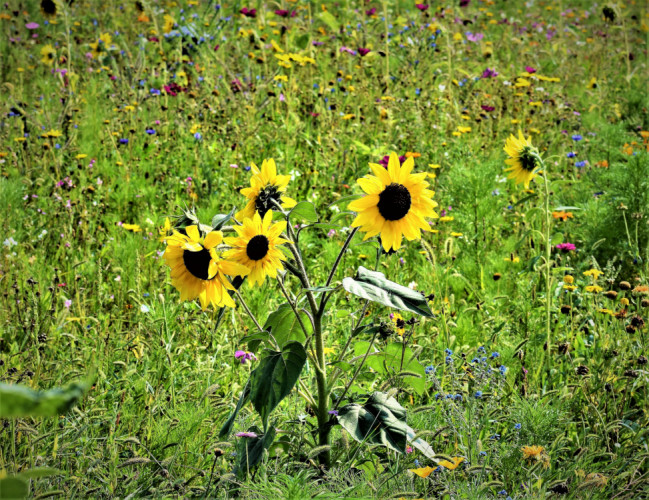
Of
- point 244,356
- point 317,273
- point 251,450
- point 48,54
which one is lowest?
point 317,273

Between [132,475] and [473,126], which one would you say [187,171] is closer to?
[473,126]

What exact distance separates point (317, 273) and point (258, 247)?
1626 millimetres

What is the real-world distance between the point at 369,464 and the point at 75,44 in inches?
218

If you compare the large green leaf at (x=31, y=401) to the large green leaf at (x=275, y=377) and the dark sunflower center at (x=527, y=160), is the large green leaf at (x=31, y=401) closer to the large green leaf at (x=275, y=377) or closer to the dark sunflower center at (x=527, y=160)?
the large green leaf at (x=275, y=377)

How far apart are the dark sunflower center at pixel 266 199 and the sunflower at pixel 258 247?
133 mm

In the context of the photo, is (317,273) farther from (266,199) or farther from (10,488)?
(10,488)

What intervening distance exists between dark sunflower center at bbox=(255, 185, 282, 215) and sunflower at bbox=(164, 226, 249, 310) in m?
0.19

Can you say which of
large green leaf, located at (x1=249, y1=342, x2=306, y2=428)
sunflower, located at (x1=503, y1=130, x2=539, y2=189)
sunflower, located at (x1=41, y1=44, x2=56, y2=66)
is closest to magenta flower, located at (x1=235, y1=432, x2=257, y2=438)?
large green leaf, located at (x1=249, y1=342, x2=306, y2=428)

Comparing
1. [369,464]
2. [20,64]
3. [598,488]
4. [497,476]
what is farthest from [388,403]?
[20,64]

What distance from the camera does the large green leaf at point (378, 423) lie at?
1531 mm

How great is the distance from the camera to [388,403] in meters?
1.63

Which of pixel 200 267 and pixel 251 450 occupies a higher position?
pixel 200 267

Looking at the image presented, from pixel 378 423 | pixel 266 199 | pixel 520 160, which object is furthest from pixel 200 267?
pixel 520 160

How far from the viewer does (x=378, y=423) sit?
5.15 ft
